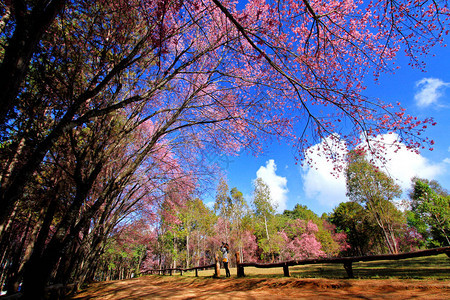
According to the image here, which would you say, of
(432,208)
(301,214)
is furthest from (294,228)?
(301,214)

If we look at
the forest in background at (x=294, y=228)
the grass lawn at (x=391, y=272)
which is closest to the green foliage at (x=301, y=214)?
the forest in background at (x=294, y=228)

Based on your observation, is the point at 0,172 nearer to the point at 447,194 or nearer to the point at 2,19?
the point at 2,19

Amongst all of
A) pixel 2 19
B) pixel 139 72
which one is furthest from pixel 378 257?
pixel 2 19

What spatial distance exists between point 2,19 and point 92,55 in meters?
1.54

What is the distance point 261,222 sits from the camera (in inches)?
997

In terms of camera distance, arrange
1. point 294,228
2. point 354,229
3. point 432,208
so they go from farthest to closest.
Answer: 1. point 354,229
2. point 294,228
3. point 432,208

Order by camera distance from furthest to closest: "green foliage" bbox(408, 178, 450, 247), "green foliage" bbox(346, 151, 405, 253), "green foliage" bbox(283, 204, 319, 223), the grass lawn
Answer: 1. "green foliage" bbox(283, 204, 319, 223)
2. "green foliage" bbox(408, 178, 450, 247)
3. "green foliage" bbox(346, 151, 405, 253)
4. the grass lawn

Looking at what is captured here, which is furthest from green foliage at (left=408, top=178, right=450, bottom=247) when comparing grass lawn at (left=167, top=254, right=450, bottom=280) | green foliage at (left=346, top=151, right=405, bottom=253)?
grass lawn at (left=167, top=254, right=450, bottom=280)

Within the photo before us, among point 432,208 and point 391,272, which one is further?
point 432,208

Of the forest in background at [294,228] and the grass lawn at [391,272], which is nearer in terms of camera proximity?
the grass lawn at [391,272]

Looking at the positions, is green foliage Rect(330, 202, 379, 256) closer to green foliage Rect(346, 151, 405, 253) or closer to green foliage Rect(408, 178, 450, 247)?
green foliage Rect(408, 178, 450, 247)

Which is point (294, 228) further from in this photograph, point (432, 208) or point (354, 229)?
point (432, 208)

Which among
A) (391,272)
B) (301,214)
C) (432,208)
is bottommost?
(391,272)

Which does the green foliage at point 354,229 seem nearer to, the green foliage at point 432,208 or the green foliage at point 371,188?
the green foliage at point 432,208
